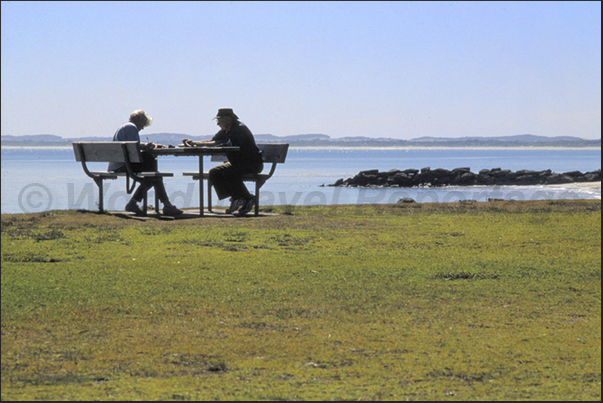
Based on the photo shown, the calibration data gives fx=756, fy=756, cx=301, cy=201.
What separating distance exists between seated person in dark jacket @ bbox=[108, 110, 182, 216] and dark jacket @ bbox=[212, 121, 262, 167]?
1.19 m

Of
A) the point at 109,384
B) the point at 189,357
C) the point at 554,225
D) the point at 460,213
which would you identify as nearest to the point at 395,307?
the point at 189,357

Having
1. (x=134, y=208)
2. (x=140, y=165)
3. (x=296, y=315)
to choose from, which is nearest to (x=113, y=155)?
(x=140, y=165)

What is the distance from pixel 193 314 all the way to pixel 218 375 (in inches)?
60.9

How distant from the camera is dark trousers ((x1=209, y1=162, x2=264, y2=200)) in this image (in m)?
12.8

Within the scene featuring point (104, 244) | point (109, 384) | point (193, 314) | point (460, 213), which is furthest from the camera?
point (460, 213)

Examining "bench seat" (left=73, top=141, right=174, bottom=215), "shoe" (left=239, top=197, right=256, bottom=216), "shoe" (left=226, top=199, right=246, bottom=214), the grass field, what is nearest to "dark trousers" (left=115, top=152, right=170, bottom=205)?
"bench seat" (left=73, top=141, right=174, bottom=215)

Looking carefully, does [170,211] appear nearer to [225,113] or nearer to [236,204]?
[236,204]

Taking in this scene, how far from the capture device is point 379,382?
14.5 ft

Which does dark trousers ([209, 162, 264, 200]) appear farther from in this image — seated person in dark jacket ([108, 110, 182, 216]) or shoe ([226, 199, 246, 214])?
seated person in dark jacket ([108, 110, 182, 216])

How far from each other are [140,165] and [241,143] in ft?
5.65

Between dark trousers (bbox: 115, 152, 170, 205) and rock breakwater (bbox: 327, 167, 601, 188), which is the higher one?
dark trousers (bbox: 115, 152, 170, 205)

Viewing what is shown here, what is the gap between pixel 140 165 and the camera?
12625 mm

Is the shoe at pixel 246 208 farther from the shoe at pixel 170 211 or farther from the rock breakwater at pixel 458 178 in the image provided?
the rock breakwater at pixel 458 178

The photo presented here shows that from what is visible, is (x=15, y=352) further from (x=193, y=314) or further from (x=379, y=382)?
(x=379, y=382)
